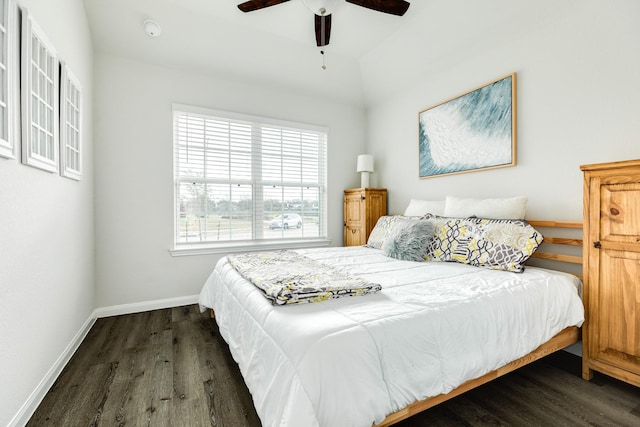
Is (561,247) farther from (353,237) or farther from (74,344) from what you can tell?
(74,344)

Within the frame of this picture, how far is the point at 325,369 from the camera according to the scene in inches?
40.8

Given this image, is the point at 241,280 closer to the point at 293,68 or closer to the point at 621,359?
the point at 621,359

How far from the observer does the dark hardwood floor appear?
151cm

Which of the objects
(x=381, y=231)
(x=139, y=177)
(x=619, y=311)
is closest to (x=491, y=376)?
(x=619, y=311)

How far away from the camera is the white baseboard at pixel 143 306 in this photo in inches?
116

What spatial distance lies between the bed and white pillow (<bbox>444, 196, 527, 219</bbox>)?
20.0 inches

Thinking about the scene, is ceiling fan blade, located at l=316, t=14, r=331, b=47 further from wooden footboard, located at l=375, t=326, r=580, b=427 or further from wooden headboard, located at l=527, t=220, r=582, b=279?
wooden footboard, located at l=375, t=326, r=580, b=427

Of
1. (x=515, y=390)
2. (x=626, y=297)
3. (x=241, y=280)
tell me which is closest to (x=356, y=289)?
(x=241, y=280)

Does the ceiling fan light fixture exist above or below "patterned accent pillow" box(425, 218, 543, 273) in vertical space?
above

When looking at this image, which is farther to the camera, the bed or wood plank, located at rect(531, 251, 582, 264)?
wood plank, located at rect(531, 251, 582, 264)

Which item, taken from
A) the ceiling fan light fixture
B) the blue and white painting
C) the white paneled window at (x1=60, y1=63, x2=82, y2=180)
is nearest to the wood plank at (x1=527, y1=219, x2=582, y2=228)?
the blue and white painting

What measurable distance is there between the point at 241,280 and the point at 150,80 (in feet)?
8.46

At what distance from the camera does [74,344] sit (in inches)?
88.6

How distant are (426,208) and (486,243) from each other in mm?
943
